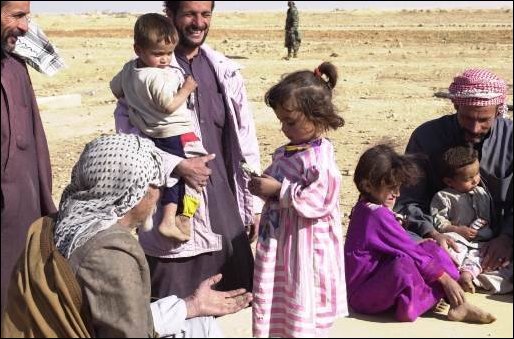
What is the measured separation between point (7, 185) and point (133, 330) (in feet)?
4.95

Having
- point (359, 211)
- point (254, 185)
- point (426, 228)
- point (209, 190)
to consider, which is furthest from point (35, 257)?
point (426, 228)

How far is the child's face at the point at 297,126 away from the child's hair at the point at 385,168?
1.42ft

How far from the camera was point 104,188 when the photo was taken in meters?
3.06

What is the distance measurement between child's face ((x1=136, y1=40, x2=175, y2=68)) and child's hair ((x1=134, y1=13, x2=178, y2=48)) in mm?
18

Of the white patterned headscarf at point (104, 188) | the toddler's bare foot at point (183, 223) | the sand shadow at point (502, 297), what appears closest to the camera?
the white patterned headscarf at point (104, 188)

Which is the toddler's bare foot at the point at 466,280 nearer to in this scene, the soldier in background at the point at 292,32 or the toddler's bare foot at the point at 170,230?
the toddler's bare foot at the point at 170,230

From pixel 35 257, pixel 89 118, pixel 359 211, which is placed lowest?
pixel 89 118

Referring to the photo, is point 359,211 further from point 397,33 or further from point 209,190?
point 397,33

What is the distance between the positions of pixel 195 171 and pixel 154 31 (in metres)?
0.72

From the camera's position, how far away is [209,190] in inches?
172

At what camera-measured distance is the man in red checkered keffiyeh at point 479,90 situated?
4570mm

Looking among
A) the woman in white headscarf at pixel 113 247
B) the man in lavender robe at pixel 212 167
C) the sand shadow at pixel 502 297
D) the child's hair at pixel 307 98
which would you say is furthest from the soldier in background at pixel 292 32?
the woman in white headscarf at pixel 113 247

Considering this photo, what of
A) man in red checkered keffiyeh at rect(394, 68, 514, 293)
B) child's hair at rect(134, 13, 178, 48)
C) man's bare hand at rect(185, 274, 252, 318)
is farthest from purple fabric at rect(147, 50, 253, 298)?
man in red checkered keffiyeh at rect(394, 68, 514, 293)

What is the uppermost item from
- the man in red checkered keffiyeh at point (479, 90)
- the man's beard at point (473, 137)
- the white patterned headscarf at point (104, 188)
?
the man in red checkered keffiyeh at point (479, 90)
